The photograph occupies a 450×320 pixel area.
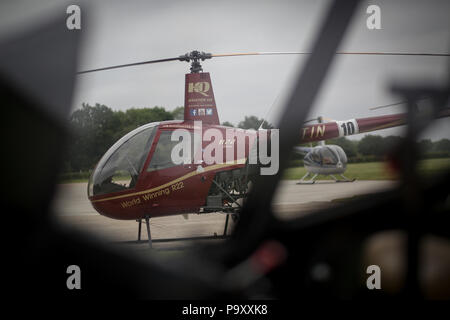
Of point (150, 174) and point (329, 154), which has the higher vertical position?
point (329, 154)

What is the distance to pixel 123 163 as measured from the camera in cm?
463

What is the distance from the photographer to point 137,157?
4.65m

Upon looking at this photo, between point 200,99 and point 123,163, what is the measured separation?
1.33 metres

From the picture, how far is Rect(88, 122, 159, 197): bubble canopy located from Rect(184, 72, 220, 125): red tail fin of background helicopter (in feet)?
1.82

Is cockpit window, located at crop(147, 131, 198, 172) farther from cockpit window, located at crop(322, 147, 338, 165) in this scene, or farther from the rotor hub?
cockpit window, located at crop(322, 147, 338, 165)

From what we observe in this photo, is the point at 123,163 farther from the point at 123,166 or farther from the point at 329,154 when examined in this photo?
the point at 329,154

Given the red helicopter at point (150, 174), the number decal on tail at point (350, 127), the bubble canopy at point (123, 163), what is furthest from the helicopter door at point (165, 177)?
the number decal on tail at point (350, 127)

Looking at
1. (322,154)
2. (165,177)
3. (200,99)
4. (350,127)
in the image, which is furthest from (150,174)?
(322,154)

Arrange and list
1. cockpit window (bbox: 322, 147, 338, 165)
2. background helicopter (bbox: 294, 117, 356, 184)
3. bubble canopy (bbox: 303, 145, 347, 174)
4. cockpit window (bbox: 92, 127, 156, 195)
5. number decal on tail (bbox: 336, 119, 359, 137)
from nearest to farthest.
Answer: background helicopter (bbox: 294, 117, 356, 184), number decal on tail (bbox: 336, 119, 359, 137), bubble canopy (bbox: 303, 145, 347, 174), cockpit window (bbox: 92, 127, 156, 195), cockpit window (bbox: 322, 147, 338, 165)

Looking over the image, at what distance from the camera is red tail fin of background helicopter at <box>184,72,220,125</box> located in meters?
4.26

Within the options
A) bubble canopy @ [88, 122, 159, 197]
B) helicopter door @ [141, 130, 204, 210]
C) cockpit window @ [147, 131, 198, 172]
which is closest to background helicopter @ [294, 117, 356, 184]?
helicopter door @ [141, 130, 204, 210]

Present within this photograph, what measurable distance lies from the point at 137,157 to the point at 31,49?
3.64 metres

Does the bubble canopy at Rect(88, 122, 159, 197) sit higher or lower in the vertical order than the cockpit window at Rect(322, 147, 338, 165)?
lower
